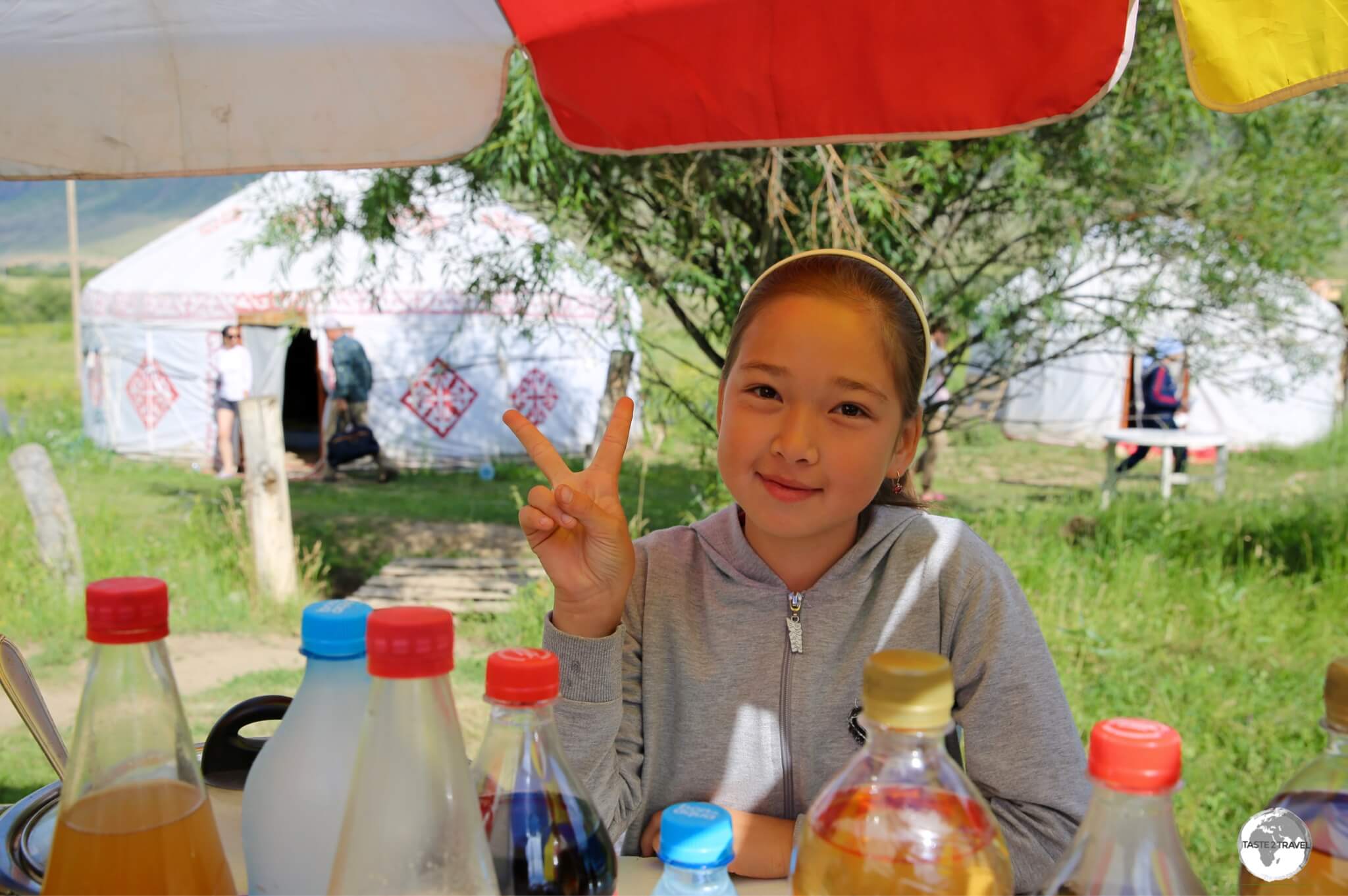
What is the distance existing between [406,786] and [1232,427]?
15.2 metres

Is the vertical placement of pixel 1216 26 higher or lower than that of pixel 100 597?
higher

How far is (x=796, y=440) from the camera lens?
4.51ft

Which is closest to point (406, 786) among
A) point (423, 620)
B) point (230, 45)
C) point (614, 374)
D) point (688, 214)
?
point (423, 620)

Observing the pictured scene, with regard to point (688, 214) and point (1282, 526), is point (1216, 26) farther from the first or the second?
point (1282, 526)

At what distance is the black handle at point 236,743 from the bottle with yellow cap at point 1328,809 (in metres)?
1.13

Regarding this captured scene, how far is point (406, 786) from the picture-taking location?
776 millimetres

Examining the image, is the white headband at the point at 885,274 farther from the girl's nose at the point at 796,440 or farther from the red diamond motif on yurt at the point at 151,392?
the red diamond motif on yurt at the point at 151,392

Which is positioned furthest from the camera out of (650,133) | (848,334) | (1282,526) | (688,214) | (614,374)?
(1282,526)

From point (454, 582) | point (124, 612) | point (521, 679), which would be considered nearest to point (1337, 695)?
point (521, 679)

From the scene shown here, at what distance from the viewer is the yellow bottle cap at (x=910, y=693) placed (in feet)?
2.52

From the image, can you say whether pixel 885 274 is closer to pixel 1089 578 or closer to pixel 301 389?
pixel 1089 578

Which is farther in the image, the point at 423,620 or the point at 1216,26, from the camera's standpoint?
the point at 1216,26

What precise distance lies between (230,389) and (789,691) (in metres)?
10.7

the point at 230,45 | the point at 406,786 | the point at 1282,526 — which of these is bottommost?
the point at 1282,526
